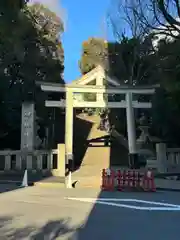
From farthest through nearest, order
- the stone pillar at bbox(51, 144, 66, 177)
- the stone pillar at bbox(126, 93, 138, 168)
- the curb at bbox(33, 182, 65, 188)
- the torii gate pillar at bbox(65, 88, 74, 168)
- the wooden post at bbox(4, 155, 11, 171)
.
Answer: the stone pillar at bbox(126, 93, 138, 168), the torii gate pillar at bbox(65, 88, 74, 168), the wooden post at bbox(4, 155, 11, 171), the stone pillar at bbox(51, 144, 66, 177), the curb at bbox(33, 182, 65, 188)

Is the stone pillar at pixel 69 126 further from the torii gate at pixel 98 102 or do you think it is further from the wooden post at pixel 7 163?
the wooden post at pixel 7 163

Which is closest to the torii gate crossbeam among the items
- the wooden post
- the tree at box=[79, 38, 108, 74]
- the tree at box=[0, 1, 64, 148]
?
the tree at box=[0, 1, 64, 148]

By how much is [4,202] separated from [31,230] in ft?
18.1

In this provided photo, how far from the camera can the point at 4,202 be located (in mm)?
13883

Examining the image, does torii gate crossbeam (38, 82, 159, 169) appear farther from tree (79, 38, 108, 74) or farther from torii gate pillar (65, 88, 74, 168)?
tree (79, 38, 108, 74)

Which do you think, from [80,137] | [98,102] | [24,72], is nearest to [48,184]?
[98,102]

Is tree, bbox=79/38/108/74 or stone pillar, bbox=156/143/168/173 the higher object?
tree, bbox=79/38/108/74

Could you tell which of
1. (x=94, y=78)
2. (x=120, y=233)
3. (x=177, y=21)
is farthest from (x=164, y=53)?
(x=120, y=233)

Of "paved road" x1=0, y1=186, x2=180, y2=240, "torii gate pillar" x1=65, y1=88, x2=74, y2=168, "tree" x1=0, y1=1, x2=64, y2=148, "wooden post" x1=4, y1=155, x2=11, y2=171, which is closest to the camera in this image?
"paved road" x1=0, y1=186, x2=180, y2=240

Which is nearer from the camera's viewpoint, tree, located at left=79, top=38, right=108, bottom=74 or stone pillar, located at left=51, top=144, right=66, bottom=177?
stone pillar, located at left=51, top=144, right=66, bottom=177

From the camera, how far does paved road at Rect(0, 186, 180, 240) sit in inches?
326

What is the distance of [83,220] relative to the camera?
10109 millimetres

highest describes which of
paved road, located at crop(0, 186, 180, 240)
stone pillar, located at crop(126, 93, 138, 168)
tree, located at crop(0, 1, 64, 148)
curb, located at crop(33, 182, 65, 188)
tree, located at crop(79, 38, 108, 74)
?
tree, located at crop(79, 38, 108, 74)

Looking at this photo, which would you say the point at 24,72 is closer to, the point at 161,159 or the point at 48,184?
the point at 161,159
